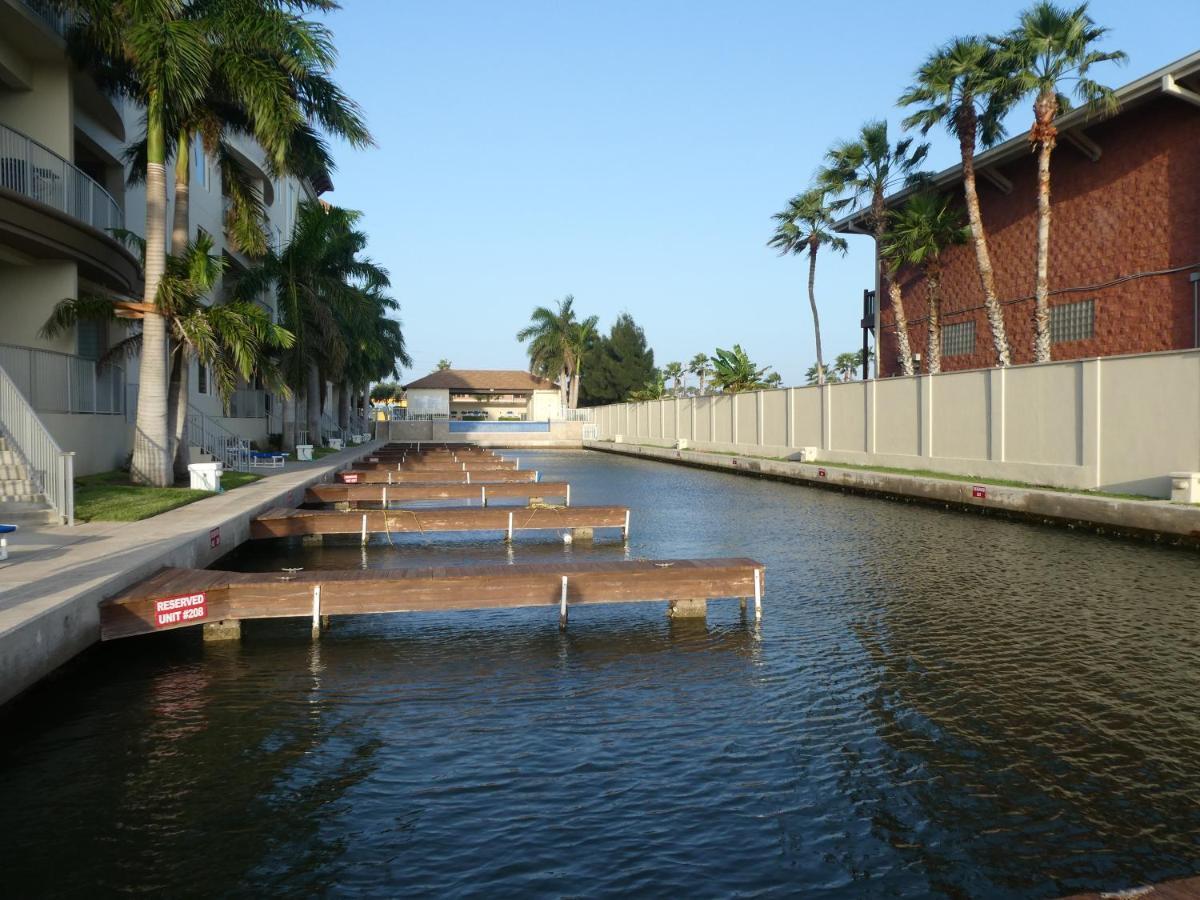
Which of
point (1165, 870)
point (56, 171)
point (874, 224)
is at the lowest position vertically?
point (1165, 870)

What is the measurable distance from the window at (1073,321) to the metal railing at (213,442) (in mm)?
25277

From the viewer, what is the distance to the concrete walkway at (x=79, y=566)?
7.22 metres

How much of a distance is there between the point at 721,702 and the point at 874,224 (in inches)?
1411

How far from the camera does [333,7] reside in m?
21.1

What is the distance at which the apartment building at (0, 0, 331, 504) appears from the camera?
18250 millimetres

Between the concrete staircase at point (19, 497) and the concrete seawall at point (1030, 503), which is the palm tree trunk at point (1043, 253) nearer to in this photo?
the concrete seawall at point (1030, 503)

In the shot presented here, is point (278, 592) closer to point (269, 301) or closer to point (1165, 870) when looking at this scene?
point (1165, 870)

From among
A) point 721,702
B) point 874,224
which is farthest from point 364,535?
point 874,224

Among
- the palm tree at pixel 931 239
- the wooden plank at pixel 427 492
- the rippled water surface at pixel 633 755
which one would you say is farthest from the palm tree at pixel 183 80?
the palm tree at pixel 931 239

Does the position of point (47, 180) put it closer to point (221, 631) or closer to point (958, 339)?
point (221, 631)

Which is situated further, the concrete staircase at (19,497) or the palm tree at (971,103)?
the palm tree at (971,103)

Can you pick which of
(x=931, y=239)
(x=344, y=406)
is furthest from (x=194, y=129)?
(x=344, y=406)

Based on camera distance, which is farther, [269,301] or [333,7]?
[269,301]

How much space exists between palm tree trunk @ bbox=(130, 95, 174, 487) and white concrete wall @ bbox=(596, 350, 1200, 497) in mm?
18412
